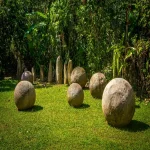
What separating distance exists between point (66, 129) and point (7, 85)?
25.6 ft

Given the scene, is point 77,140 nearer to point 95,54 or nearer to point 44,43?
point 95,54

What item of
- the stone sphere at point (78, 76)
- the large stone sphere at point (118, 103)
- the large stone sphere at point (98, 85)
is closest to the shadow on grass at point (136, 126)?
the large stone sphere at point (118, 103)

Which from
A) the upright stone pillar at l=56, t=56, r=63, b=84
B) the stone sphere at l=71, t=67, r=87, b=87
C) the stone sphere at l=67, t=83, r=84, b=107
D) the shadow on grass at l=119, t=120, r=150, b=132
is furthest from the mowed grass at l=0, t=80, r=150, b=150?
the upright stone pillar at l=56, t=56, r=63, b=84

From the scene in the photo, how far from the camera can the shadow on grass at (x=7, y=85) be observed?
46.6ft

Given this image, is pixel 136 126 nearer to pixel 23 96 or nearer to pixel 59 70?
pixel 23 96

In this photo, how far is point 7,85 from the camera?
1520 cm

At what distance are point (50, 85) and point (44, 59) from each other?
2.63 m

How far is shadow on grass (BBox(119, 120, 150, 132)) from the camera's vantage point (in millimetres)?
8188

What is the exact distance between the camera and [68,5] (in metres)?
15.6

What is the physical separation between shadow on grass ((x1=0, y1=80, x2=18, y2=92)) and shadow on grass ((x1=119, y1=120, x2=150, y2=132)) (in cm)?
744

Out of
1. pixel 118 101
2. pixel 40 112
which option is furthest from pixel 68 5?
pixel 118 101

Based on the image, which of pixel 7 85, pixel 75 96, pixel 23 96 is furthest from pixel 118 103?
pixel 7 85

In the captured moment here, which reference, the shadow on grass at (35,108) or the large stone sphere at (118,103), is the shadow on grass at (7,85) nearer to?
the shadow on grass at (35,108)

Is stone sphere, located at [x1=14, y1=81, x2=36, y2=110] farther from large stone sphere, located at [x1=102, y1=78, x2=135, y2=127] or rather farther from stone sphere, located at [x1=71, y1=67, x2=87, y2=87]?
stone sphere, located at [x1=71, y1=67, x2=87, y2=87]
